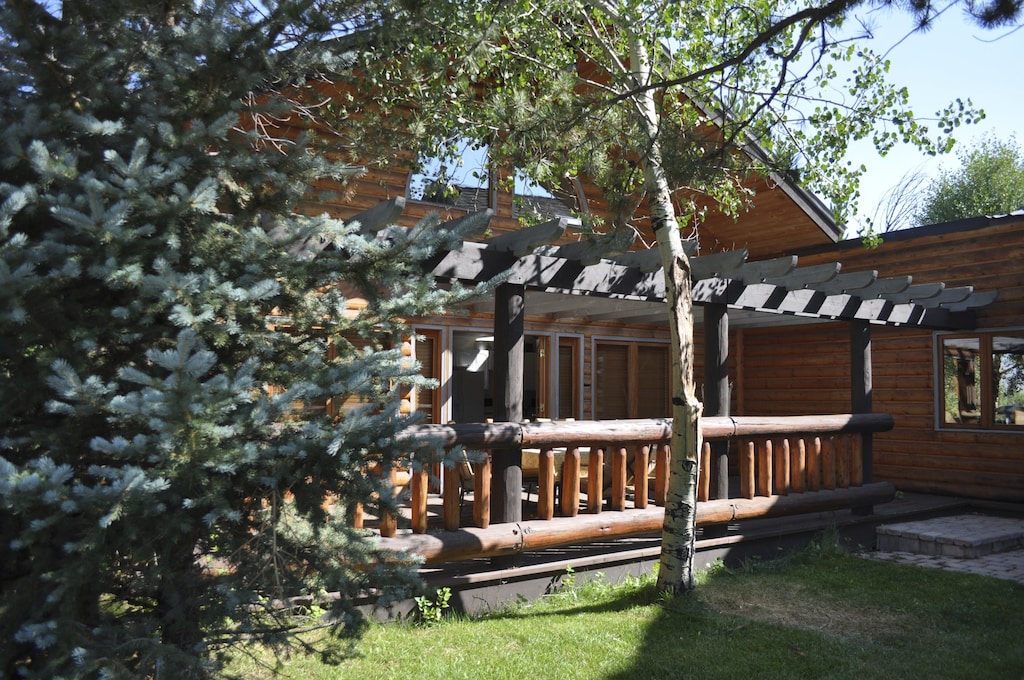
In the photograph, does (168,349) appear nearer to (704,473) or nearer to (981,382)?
(704,473)

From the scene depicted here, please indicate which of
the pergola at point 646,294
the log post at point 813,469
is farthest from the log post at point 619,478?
the log post at point 813,469

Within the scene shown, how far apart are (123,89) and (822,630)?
547cm

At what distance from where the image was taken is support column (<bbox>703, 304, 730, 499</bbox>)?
757 centimetres

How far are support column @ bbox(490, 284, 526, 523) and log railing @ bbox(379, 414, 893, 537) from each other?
0.13 meters

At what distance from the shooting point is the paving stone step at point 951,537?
323 inches

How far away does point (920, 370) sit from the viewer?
36.5 ft

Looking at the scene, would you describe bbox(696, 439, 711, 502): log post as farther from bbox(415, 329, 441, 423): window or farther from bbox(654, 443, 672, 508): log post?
bbox(415, 329, 441, 423): window

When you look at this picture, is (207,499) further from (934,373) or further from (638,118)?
(934,373)

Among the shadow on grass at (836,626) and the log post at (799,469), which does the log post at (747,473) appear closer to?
the shadow on grass at (836,626)

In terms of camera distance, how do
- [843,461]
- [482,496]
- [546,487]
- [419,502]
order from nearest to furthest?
[419,502] → [482,496] → [546,487] → [843,461]

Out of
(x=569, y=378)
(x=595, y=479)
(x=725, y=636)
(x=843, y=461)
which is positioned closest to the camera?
(x=725, y=636)

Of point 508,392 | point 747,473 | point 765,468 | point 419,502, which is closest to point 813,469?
point 765,468

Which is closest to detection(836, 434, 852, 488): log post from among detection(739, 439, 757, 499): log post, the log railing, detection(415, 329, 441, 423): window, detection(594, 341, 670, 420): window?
the log railing

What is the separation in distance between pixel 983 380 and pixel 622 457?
673 centimetres
